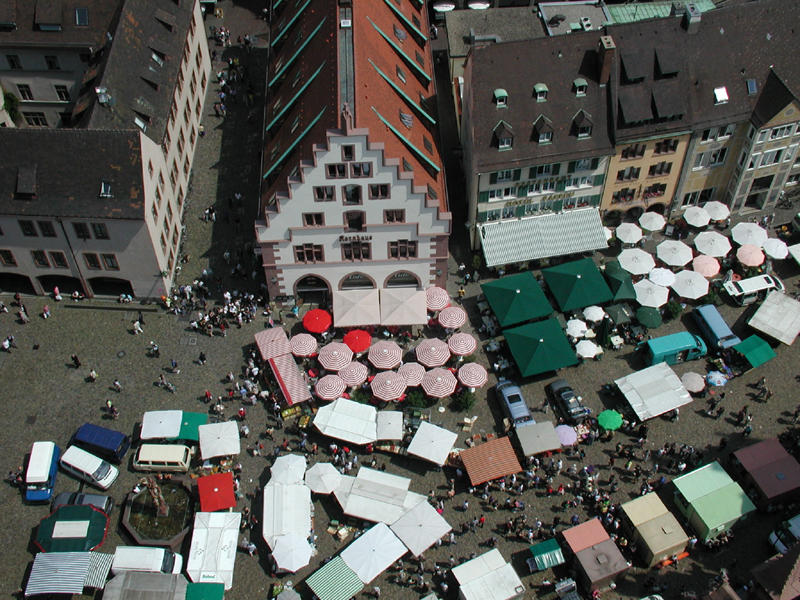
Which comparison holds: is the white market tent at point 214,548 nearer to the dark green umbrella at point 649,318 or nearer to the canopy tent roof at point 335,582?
A: the canopy tent roof at point 335,582

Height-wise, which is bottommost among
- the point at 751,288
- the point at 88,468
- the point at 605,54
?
the point at 88,468

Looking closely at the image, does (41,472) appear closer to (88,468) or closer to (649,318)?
(88,468)

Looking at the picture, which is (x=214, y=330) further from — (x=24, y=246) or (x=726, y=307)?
(x=726, y=307)

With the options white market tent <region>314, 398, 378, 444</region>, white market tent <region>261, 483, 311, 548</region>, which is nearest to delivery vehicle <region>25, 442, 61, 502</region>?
white market tent <region>261, 483, 311, 548</region>

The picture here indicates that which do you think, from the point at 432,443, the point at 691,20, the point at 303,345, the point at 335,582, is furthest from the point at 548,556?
the point at 691,20

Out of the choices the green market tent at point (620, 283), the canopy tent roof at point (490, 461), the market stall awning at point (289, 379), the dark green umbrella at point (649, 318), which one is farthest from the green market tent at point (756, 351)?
the market stall awning at point (289, 379)
